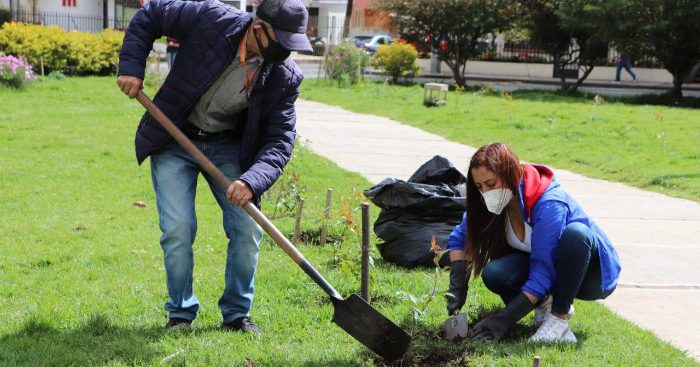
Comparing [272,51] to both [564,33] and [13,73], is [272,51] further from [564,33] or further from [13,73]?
[564,33]

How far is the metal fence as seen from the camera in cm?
3658

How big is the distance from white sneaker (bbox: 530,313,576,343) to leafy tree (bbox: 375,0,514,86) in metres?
20.1

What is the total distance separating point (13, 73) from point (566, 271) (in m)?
14.0

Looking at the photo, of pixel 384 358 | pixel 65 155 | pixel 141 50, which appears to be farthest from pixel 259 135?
pixel 65 155

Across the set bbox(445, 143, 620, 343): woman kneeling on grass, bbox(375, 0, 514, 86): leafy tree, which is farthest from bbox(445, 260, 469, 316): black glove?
bbox(375, 0, 514, 86): leafy tree

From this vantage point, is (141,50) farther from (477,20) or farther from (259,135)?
(477,20)

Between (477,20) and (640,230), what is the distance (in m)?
17.3

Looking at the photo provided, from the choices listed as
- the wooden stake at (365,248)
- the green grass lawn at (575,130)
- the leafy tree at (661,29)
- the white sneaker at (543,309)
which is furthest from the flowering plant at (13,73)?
the white sneaker at (543,309)

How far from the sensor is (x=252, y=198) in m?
4.07

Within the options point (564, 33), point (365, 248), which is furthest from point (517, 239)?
point (564, 33)

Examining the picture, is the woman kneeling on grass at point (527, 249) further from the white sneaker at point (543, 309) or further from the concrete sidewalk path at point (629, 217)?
the concrete sidewalk path at point (629, 217)

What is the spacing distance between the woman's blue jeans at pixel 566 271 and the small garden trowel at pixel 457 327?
343 millimetres

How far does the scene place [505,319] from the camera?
4.25 m

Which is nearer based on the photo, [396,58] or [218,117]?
[218,117]
